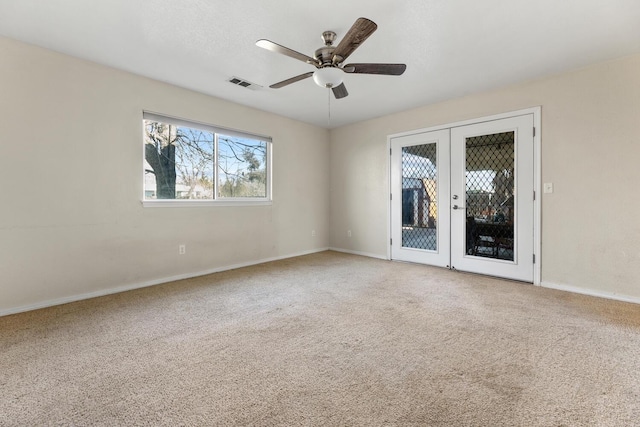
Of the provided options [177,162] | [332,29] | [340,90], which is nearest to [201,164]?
[177,162]

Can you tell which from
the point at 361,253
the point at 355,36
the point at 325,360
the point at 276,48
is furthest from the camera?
the point at 361,253

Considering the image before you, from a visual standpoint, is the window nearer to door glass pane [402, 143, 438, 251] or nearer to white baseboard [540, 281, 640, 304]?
door glass pane [402, 143, 438, 251]

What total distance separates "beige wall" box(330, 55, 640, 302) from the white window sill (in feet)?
10.9

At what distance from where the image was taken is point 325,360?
185 centimetres

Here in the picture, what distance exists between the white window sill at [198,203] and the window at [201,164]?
0.4 inches

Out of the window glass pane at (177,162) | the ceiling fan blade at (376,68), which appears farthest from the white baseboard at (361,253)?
the ceiling fan blade at (376,68)

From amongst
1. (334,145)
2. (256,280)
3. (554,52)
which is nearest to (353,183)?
(334,145)

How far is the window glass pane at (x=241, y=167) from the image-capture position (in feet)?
13.9

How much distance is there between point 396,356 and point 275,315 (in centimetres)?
114

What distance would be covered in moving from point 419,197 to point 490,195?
1.00m

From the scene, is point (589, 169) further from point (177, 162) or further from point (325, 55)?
point (177, 162)

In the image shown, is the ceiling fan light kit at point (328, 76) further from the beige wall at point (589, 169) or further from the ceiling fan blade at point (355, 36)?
the beige wall at point (589, 169)

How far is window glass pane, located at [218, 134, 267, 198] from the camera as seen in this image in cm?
424

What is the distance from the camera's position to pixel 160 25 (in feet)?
7.75
